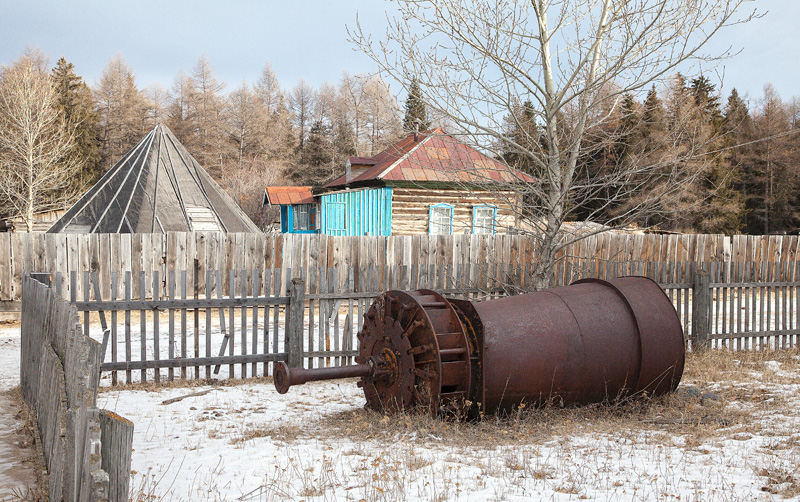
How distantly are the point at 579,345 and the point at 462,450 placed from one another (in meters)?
1.62

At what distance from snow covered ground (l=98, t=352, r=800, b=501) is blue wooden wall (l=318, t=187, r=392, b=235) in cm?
1641

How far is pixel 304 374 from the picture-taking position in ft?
18.6

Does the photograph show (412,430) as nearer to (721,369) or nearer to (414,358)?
(414,358)

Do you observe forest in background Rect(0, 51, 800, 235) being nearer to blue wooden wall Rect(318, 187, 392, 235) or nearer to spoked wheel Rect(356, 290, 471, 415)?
blue wooden wall Rect(318, 187, 392, 235)

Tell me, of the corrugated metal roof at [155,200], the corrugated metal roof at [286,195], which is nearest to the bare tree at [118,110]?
the corrugated metal roof at [286,195]

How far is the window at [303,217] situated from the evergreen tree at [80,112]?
1522 centimetres

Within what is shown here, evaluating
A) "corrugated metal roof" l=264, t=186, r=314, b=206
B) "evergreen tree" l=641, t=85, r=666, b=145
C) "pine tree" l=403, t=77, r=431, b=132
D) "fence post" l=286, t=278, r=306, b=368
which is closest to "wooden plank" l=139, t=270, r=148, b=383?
"fence post" l=286, t=278, r=306, b=368

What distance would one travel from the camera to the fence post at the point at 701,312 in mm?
9953

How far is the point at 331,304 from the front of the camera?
28.1ft

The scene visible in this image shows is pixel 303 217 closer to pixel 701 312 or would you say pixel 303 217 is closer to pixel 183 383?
pixel 701 312

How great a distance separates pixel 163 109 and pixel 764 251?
58488 millimetres

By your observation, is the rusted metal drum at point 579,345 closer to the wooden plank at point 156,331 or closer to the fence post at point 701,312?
the wooden plank at point 156,331

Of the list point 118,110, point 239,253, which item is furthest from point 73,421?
point 118,110

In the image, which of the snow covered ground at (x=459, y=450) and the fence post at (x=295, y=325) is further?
the fence post at (x=295, y=325)
